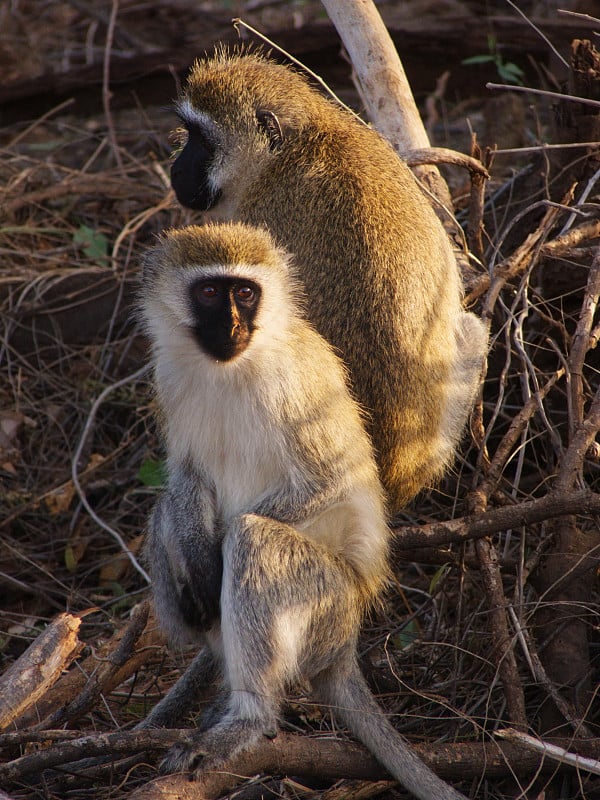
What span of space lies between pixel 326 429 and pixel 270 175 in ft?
4.72

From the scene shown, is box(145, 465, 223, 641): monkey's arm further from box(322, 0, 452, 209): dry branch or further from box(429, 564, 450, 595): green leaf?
box(322, 0, 452, 209): dry branch

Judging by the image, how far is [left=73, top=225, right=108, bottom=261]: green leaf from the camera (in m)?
6.42

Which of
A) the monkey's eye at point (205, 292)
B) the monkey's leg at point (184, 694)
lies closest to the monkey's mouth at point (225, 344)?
the monkey's eye at point (205, 292)

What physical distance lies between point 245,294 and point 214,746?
1.58 meters

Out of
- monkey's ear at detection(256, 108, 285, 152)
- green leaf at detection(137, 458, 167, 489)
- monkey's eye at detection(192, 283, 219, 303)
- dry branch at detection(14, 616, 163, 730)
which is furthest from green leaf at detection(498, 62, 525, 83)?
dry branch at detection(14, 616, 163, 730)

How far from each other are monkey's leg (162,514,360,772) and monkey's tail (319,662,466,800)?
0.13 m

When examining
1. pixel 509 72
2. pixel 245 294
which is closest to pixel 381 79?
pixel 245 294

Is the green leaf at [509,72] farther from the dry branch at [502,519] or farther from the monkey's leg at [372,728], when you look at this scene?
the monkey's leg at [372,728]

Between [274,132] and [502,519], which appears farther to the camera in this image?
[274,132]

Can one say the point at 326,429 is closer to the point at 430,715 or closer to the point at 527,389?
the point at 527,389

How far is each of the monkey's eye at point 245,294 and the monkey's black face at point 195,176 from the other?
1209 millimetres

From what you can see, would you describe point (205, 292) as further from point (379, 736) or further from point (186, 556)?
point (379, 736)

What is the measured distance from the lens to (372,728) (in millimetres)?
3305

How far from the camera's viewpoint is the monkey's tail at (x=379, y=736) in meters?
3.15
